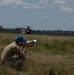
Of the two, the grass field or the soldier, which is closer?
the grass field

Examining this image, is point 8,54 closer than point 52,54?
Yes

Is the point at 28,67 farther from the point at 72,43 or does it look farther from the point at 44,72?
the point at 72,43

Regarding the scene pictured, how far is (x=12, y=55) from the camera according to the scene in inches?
440

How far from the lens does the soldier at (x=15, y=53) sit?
35.7ft

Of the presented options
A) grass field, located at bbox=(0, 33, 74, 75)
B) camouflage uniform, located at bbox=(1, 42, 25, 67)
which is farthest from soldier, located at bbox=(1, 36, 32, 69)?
grass field, located at bbox=(0, 33, 74, 75)

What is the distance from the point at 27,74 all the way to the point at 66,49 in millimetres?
9459

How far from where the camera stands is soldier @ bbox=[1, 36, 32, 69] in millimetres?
10875

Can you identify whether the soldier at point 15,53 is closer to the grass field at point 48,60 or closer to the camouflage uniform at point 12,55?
the camouflage uniform at point 12,55

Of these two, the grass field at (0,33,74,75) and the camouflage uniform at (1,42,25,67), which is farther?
the camouflage uniform at (1,42,25,67)

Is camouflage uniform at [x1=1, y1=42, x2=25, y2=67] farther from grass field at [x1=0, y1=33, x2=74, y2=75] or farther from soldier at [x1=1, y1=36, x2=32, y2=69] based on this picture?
grass field at [x1=0, y1=33, x2=74, y2=75]

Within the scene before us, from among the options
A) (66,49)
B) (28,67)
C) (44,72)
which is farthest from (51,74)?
(66,49)

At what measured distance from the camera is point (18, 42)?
10.8 m

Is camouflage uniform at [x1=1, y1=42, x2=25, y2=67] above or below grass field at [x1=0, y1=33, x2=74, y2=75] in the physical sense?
above

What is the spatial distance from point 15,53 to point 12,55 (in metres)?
0.12
